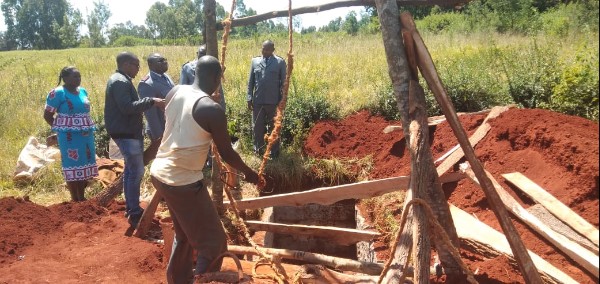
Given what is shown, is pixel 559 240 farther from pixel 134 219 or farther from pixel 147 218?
pixel 134 219

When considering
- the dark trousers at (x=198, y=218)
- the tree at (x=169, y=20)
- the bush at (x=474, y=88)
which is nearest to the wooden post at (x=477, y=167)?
the dark trousers at (x=198, y=218)

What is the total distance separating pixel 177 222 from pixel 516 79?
5.46m

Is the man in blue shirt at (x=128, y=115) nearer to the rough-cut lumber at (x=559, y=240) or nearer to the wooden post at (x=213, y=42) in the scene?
the wooden post at (x=213, y=42)

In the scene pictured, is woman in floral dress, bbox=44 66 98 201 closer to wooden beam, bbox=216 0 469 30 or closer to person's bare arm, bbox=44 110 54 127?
person's bare arm, bbox=44 110 54 127

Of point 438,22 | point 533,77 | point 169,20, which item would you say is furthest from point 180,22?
point 533,77

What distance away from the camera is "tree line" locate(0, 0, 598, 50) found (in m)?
9.90

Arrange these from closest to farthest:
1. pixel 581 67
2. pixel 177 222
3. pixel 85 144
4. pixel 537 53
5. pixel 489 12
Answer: pixel 581 67 → pixel 177 222 → pixel 85 144 → pixel 537 53 → pixel 489 12

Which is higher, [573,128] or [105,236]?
[573,128]

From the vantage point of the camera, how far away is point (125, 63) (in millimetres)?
5336

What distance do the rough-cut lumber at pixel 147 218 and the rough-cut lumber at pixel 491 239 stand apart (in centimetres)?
292

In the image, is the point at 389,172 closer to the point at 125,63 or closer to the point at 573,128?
the point at 573,128

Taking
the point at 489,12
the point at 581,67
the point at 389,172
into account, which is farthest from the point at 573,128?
the point at 489,12

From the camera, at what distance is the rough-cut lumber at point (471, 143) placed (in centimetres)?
537

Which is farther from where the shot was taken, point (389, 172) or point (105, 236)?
point (389, 172)
